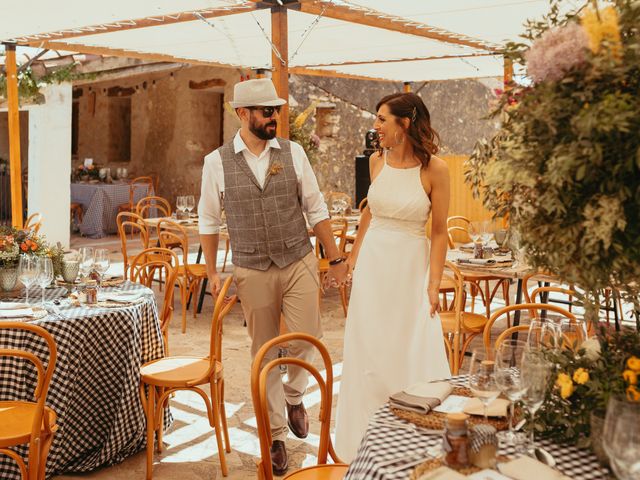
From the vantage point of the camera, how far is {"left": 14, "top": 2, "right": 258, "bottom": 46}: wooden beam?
5859 millimetres

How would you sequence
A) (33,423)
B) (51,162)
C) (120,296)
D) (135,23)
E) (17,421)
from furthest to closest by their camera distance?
(51,162) → (135,23) → (120,296) → (17,421) → (33,423)

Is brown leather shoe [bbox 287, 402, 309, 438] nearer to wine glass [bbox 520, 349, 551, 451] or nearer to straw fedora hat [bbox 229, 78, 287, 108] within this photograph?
straw fedora hat [bbox 229, 78, 287, 108]

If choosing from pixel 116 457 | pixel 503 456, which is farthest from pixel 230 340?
pixel 503 456

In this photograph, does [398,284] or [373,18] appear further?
[373,18]

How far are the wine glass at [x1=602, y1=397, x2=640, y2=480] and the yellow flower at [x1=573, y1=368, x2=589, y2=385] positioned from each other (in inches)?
11.9

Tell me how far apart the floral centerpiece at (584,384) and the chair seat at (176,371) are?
216cm

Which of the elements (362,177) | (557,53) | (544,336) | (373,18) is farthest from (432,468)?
(362,177)

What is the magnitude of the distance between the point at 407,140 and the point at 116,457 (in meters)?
2.19

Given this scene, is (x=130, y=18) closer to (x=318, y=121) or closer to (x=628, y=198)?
(x=628, y=198)

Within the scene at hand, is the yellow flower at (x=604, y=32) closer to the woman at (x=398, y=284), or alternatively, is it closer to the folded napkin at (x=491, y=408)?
the folded napkin at (x=491, y=408)

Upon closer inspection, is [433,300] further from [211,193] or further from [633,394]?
[633,394]

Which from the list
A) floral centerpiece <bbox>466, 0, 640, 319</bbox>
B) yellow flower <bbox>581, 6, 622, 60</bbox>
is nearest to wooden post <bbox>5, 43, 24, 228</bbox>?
floral centerpiece <bbox>466, 0, 640, 319</bbox>

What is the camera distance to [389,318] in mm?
3809

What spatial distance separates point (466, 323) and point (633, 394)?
3.16 m
